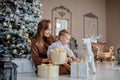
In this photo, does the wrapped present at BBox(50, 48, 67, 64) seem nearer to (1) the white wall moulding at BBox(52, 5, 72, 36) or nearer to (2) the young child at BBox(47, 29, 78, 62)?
(2) the young child at BBox(47, 29, 78, 62)

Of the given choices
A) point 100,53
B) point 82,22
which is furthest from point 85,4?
point 100,53

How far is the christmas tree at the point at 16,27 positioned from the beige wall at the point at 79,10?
311 centimetres

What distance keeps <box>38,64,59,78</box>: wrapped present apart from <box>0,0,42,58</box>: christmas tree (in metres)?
2.98

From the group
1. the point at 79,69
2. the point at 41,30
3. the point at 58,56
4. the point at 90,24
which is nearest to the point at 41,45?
the point at 41,30

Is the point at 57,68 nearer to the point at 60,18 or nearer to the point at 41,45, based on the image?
the point at 41,45

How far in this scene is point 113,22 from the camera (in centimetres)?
1090

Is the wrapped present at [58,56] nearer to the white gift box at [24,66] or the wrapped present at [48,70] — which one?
the wrapped present at [48,70]

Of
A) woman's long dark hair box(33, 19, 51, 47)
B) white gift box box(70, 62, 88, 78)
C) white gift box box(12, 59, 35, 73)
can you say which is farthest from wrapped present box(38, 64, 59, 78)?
white gift box box(12, 59, 35, 73)

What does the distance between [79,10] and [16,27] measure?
4858 mm

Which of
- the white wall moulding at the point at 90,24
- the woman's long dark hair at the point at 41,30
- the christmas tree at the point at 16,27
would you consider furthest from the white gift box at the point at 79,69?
the white wall moulding at the point at 90,24

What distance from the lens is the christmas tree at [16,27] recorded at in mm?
5672

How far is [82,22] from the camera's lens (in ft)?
33.8

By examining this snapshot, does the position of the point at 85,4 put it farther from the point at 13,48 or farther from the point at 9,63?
the point at 9,63

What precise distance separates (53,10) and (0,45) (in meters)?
4.16
